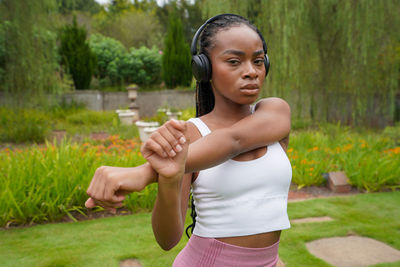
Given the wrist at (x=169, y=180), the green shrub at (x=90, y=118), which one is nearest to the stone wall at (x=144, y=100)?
the green shrub at (x=90, y=118)

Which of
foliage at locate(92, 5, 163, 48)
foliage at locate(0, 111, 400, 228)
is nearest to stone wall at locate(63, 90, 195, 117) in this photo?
foliage at locate(92, 5, 163, 48)

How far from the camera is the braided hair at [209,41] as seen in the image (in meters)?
1.09

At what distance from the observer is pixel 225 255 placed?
99 centimetres

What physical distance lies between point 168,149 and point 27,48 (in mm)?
8212

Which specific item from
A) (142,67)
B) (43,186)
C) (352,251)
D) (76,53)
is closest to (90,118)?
(76,53)

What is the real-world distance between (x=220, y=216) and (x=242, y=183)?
122 mm

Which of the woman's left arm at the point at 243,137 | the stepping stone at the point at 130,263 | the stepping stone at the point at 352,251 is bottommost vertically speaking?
the stepping stone at the point at 352,251

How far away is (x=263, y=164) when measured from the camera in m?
1.02

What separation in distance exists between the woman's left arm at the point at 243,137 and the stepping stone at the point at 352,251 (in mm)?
2086

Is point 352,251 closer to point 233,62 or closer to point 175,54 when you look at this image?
point 233,62

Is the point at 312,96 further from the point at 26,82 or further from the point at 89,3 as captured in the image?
the point at 89,3

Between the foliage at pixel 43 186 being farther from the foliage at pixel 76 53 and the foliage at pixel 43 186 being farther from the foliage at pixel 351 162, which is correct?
the foliage at pixel 76 53

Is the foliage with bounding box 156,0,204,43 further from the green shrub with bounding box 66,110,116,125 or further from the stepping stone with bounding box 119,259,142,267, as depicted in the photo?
the stepping stone with bounding box 119,259,142,267

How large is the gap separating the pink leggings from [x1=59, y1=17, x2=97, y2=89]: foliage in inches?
626
